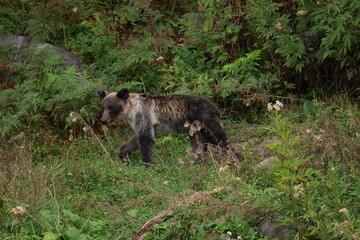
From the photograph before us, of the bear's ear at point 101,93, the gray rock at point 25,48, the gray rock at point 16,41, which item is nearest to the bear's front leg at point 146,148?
the bear's ear at point 101,93

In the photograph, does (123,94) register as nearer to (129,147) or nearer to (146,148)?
(129,147)

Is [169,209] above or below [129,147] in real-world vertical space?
above

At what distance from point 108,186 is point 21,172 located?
137cm

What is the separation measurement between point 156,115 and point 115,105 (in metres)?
0.81

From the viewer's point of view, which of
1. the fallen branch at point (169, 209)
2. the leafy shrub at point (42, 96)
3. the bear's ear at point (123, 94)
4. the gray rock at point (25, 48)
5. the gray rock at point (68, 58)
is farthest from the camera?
the gray rock at point (68, 58)

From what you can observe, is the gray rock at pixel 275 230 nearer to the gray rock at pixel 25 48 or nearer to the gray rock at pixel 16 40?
the gray rock at pixel 25 48

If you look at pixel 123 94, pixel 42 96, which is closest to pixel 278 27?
pixel 123 94

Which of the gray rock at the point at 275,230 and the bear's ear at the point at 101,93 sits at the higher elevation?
the bear's ear at the point at 101,93

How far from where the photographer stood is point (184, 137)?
390 inches

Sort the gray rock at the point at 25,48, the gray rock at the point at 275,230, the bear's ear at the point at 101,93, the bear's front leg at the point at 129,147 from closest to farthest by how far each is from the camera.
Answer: the gray rock at the point at 275,230 < the bear's front leg at the point at 129,147 < the bear's ear at the point at 101,93 < the gray rock at the point at 25,48

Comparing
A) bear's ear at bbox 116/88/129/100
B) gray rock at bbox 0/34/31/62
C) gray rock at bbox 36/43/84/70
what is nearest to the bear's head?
bear's ear at bbox 116/88/129/100

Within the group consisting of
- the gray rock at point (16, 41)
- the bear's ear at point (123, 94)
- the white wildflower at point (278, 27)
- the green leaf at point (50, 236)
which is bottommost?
the green leaf at point (50, 236)

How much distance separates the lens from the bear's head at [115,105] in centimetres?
911

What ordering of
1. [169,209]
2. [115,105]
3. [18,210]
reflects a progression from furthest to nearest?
[115,105] < [169,209] < [18,210]
